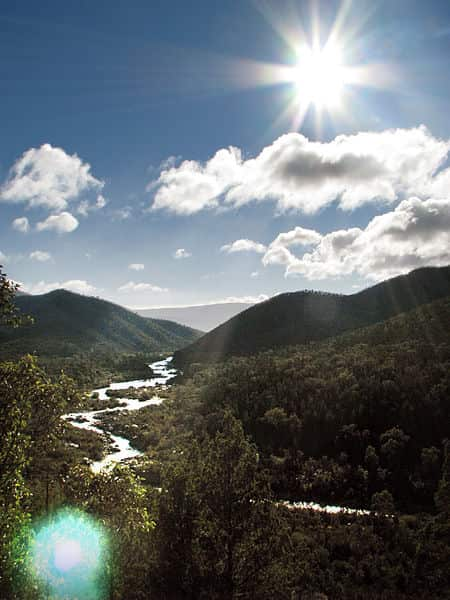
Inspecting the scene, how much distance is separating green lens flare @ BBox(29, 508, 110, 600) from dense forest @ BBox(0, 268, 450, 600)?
0.38 meters

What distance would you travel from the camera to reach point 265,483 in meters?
24.2

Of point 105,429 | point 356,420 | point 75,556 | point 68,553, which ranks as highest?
point 68,553

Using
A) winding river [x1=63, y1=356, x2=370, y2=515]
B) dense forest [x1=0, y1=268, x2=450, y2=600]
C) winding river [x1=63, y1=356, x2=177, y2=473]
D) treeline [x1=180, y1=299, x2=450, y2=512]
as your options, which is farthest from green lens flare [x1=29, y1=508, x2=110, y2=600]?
treeline [x1=180, y1=299, x2=450, y2=512]

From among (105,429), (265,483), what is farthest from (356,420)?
(105,429)

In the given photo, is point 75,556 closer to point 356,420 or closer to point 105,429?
point 356,420

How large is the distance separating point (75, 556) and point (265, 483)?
37.5 ft

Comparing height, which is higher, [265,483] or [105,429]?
[265,483]

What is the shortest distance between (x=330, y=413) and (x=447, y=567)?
164 feet

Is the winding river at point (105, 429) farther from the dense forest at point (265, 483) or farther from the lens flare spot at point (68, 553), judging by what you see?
the lens flare spot at point (68, 553)

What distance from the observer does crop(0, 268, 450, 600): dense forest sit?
13961 mm

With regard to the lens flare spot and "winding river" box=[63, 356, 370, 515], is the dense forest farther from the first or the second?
"winding river" box=[63, 356, 370, 515]

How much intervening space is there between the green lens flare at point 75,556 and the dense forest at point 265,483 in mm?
376

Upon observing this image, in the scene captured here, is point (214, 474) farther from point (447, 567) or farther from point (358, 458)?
point (358, 458)

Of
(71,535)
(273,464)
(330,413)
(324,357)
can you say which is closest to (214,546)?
(71,535)
